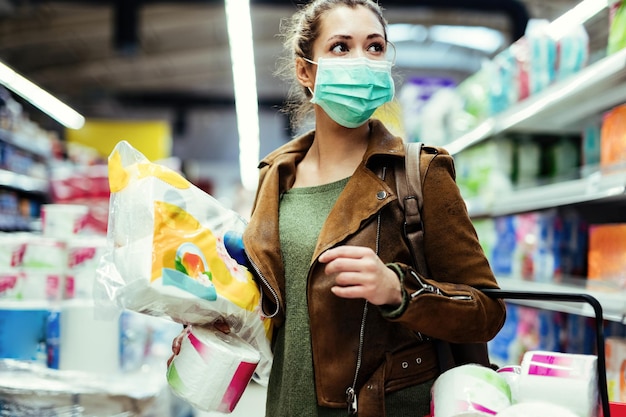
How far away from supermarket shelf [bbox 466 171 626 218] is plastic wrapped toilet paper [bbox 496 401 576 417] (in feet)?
4.60

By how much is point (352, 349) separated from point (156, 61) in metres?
13.7

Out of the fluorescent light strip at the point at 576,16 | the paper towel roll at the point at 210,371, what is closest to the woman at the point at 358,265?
the paper towel roll at the point at 210,371

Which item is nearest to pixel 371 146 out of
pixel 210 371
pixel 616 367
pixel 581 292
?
pixel 210 371

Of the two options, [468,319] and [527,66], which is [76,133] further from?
[468,319]

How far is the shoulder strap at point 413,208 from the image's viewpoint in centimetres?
143

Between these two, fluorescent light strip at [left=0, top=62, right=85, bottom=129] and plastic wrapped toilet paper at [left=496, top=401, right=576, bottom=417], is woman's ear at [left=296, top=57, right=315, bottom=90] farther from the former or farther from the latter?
fluorescent light strip at [left=0, top=62, right=85, bottom=129]

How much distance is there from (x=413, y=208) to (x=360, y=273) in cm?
28

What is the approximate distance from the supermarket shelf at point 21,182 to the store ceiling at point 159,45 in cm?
228

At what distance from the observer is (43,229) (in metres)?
2.87

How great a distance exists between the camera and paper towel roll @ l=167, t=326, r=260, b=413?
4.82 feet

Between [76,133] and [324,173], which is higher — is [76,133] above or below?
above

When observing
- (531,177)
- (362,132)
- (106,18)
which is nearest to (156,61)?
(106,18)

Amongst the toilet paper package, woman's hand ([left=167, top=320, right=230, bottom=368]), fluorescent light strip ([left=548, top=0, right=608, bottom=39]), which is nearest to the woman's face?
the toilet paper package

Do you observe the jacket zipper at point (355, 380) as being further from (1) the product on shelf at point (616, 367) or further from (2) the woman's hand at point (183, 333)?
(1) the product on shelf at point (616, 367)
